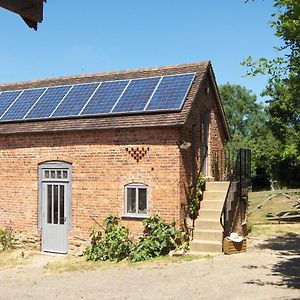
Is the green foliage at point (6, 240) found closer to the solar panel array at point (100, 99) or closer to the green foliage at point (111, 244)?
the green foliage at point (111, 244)

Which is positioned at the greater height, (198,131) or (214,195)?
(198,131)

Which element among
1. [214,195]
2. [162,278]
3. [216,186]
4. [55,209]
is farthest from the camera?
[216,186]

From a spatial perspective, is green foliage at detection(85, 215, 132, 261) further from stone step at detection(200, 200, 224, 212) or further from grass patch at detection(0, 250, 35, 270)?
stone step at detection(200, 200, 224, 212)

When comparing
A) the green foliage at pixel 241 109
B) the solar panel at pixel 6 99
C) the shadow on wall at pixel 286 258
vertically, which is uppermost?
the green foliage at pixel 241 109

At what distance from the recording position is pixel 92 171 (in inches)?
583

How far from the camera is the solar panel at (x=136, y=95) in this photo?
14.7 meters

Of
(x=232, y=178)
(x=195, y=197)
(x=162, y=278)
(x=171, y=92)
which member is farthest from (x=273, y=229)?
(x=162, y=278)

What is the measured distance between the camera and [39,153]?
1560 centimetres

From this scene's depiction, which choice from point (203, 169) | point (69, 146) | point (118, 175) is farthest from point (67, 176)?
point (203, 169)

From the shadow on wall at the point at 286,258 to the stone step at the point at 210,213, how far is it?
209 cm

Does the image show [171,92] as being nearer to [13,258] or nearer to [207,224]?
[207,224]

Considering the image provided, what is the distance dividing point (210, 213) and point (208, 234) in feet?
2.94

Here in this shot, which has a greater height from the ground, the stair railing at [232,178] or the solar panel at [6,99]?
the solar panel at [6,99]

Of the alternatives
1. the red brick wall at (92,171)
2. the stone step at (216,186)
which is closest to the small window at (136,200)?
the red brick wall at (92,171)
